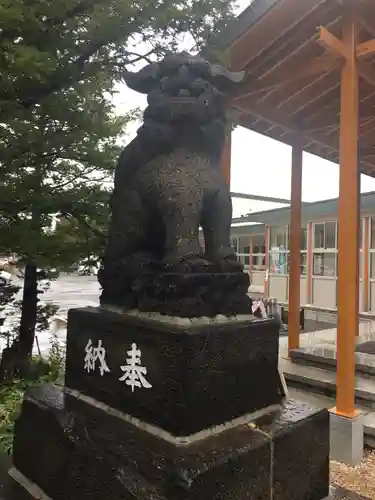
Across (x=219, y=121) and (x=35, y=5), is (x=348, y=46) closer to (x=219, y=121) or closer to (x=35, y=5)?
(x=219, y=121)

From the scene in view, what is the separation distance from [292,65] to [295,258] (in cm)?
252

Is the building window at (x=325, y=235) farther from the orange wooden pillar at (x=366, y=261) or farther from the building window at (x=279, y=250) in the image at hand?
the building window at (x=279, y=250)

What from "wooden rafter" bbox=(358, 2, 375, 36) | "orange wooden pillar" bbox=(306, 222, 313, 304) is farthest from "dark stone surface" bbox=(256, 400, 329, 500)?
"orange wooden pillar" bbox=(306, 222, 313, 304)

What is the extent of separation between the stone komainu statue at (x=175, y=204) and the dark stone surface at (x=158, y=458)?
0.54 meters

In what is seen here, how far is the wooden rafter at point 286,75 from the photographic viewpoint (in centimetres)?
422

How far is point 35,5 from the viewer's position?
2.97 metres

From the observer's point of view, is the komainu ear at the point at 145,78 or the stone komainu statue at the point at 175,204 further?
the komainu ear at the point at 145,78

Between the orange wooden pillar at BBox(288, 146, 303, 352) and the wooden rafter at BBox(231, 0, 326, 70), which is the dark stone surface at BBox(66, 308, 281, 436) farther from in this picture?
the orange wooden pillar at BBox(288, 146, 303, 352)

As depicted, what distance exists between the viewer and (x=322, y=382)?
4.66 m

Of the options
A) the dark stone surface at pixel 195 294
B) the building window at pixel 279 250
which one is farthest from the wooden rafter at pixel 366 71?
the building window at pixel 279 250

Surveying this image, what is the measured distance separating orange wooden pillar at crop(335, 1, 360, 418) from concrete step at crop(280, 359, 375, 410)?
2.14 ft

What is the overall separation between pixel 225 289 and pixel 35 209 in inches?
107

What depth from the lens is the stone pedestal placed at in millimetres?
1537

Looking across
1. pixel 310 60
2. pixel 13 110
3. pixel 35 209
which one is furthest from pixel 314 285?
pixel 13 110
